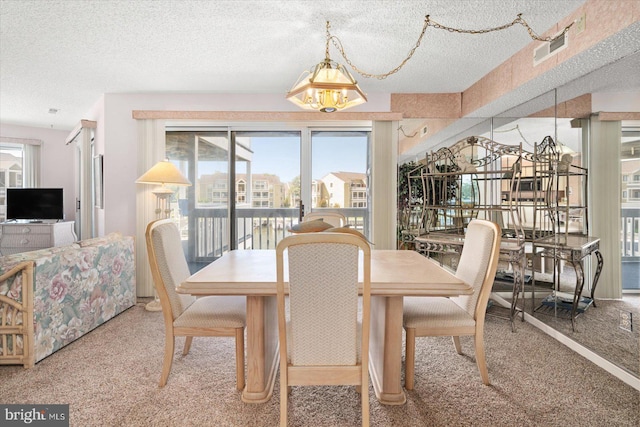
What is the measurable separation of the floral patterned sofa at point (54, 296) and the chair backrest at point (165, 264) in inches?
38.1

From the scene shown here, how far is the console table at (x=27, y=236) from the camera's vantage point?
4.76 meters

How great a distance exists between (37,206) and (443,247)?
19.3 ft

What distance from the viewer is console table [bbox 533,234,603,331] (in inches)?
90.6

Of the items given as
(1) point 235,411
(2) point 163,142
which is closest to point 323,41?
(2) point 163,142

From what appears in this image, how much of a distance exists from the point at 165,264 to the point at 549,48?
118 inches

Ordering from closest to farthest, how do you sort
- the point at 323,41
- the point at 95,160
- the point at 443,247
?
1. the point at 323,41
2. the point at 443,247
3. the point at 95,160

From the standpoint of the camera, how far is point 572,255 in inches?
97.5

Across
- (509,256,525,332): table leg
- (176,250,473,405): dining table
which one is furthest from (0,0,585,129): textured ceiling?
(509,256,525,332): table leg

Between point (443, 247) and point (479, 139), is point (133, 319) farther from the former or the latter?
point (479, 139)

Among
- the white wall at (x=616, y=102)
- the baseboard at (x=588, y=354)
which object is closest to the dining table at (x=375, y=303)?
the baseboard at (x=588, y=354)

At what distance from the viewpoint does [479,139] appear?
3453 millimetres

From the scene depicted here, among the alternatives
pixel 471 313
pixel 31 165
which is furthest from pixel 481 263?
pixel 31 165

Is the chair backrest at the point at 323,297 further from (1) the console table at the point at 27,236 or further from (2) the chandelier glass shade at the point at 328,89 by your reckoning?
(1) the console table at the point at 27,236

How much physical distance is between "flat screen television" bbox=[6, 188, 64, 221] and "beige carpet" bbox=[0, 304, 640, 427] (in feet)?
11.8
